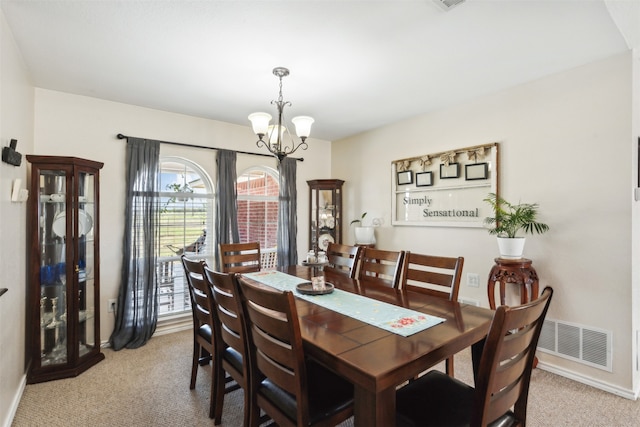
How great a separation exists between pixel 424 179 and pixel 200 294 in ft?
8.94

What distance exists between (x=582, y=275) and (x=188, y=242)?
3898mm

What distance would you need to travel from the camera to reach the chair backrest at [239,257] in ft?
10.2

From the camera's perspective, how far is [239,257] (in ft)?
10.5

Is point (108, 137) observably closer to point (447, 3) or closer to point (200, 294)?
point (200, 294)

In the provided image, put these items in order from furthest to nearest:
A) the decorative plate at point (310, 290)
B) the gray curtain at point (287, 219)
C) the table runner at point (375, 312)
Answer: the gray curtain at point (287, 219) → the decorative plate at point (310, 290) → the table runner at point (375, 312)

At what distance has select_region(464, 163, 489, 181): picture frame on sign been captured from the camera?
317 centimetres

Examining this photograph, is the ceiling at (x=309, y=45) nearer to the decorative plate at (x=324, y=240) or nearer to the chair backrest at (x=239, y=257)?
the chair backrest at (x=239, y=257)

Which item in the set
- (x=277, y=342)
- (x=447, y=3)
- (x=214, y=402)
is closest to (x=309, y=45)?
(x=447, y=3)

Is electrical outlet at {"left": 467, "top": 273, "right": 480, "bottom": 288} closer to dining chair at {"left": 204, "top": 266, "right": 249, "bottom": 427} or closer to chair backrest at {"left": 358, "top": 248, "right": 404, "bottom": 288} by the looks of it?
chair backrest at {"left": 358, "top": 248, "right": 404, "bottom": 288}

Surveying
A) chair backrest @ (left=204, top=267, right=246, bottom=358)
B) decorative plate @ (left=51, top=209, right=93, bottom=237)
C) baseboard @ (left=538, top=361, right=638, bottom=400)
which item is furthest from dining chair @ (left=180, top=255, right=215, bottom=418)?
baseboard @ (left=538, top=361, right=638, bottom=400)

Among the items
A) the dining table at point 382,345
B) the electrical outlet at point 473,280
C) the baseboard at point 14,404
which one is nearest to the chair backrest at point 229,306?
the dining table at point 382,345

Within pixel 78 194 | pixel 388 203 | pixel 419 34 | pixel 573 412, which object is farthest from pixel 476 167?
pixel 78 194

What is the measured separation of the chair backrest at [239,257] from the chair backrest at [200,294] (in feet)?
2.58

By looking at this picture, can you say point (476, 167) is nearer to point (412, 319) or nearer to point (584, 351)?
point (584, 351)
